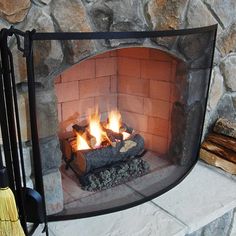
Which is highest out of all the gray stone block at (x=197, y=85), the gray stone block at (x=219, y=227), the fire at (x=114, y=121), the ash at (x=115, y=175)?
the gray stone block at (x=197, y=85)

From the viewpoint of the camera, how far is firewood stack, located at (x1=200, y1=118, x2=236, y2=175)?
1.59 m

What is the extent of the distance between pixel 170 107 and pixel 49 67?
616mm

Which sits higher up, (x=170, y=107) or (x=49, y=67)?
(x=49, y=67)

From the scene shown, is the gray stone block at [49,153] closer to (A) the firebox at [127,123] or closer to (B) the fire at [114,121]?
(A) the firebox at [127,123]

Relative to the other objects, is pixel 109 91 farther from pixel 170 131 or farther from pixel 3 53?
pixel 3 53

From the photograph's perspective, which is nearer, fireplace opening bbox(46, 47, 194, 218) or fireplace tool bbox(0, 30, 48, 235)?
fireplace tool bbox(0, 30, 48, 235)

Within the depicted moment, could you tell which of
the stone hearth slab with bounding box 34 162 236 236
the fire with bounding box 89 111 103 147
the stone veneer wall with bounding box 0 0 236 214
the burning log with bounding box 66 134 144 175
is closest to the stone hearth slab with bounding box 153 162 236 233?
the stone hearth slab with bounding box 34 162 236 236

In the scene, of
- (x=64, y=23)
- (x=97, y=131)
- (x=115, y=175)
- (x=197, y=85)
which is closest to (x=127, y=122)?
(x=97, y=131)

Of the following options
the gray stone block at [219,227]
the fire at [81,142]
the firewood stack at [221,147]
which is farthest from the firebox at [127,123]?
the gray stone block at [219,227]

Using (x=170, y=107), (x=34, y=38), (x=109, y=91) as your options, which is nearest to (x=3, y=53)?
(x=34, y=38)

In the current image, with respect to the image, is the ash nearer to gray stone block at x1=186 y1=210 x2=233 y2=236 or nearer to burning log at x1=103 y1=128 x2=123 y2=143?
burning log at x1=103 y1=128 x2=123 y2=143

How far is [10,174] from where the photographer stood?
3.18 feet

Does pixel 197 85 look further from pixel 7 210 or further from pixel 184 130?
pixel 7 210

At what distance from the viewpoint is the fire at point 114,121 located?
4.69ft
